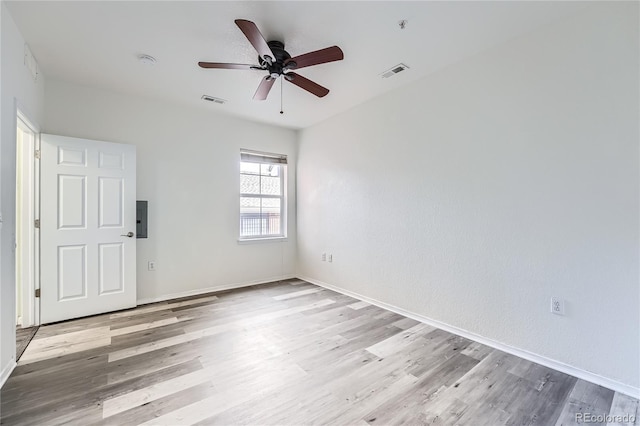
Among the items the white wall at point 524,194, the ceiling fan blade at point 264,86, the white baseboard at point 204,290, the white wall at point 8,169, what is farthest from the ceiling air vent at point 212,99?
the white baseboard at point 204,290

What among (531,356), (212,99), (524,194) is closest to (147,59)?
(212,99)

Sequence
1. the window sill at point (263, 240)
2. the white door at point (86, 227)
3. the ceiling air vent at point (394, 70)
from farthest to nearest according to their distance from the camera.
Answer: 1. the window sill at point (263, 240)
2. the white door at point (86, 227)
3. the ceiling air vent at point (394, 70)

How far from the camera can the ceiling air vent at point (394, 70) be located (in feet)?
9.20

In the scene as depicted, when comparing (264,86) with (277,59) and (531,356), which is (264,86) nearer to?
(277,59)

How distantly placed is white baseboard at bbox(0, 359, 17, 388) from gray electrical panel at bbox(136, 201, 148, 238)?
1.65m

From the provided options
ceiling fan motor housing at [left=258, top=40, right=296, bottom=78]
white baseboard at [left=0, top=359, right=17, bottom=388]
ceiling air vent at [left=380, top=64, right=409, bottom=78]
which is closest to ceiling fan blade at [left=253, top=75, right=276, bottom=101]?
ceiling fan motor housing at [left=258, top=40, right=296, bottom=78]

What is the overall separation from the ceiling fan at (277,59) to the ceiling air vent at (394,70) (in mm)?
751

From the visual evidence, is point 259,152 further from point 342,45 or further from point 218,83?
point 342,45

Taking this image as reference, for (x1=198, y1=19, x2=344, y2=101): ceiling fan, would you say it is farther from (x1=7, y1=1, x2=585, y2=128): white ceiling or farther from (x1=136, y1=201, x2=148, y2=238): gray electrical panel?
(x1=136, y1=201, x2=148, y2=238): gray electrical panel

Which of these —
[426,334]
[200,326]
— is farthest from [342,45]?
[200,326]

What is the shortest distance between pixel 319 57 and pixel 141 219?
2943 millimetres

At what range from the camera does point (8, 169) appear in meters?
2.06

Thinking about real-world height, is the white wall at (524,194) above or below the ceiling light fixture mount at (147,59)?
below

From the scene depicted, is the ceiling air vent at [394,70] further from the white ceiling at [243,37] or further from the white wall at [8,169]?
the white wall at [8,169]
